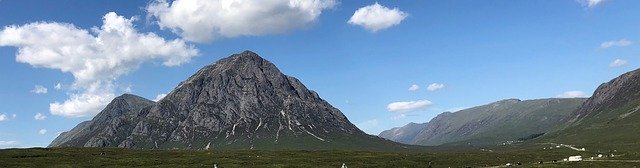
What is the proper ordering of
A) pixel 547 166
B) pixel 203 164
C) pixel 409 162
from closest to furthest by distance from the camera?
pixel 547 166
pixel 203 164
pixel 409 162

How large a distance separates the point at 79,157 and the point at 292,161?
2732 inches

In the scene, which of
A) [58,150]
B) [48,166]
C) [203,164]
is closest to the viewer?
[48,166]

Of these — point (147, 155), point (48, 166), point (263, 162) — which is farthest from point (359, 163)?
point (48, 166)

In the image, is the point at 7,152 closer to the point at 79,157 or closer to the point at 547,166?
the point at 79,157

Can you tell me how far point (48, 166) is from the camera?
479ft

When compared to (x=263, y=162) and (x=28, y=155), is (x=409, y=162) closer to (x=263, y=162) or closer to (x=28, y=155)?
(x=263, y=162)

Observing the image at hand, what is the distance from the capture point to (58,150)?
629 feet

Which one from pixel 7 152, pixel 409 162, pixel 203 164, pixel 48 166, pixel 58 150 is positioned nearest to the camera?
pixel 48 166

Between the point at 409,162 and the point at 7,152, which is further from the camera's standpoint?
the point at 7,152

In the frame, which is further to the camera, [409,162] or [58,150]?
[58,150]

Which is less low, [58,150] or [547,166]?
[58,150]

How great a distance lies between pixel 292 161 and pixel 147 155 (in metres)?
54.2

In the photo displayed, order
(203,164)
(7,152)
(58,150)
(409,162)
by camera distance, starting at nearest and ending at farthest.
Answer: (203,164), (409,162), (7,152), (58,150)

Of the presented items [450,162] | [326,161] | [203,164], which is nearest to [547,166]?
[450,162]
